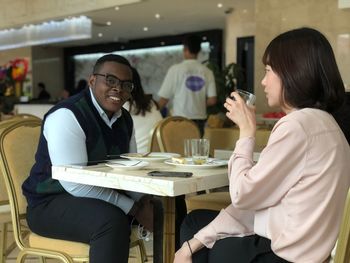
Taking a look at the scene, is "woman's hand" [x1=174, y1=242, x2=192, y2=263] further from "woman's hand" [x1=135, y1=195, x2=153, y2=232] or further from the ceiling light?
the ceiling light

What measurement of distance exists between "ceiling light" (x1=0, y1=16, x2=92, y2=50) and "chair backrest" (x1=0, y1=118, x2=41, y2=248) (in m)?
7.30

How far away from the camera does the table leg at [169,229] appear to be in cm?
170

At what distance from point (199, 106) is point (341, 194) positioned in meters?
3.50

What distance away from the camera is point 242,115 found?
1521mm

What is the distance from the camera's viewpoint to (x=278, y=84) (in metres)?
1.42

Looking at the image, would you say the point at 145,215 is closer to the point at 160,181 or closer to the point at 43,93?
the point at 160,181

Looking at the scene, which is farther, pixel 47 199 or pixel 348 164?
pixel 47 199

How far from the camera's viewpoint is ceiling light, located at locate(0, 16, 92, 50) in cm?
938

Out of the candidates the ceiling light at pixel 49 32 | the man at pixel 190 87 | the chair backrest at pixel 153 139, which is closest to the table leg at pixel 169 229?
the chair backrest at pixel 153 139

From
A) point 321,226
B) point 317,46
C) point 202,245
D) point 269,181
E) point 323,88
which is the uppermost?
point 317,46

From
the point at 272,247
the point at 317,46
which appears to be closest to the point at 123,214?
the point at 272,247

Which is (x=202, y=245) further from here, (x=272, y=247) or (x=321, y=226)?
(x=321, y=226)

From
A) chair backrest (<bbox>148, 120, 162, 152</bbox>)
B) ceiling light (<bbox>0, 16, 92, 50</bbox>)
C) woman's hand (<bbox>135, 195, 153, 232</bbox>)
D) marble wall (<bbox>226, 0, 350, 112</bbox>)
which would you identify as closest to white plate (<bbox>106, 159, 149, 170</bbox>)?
woman's hand (<bbox>135, 195, 153, 232</bbox>)

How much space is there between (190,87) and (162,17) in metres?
6.00
